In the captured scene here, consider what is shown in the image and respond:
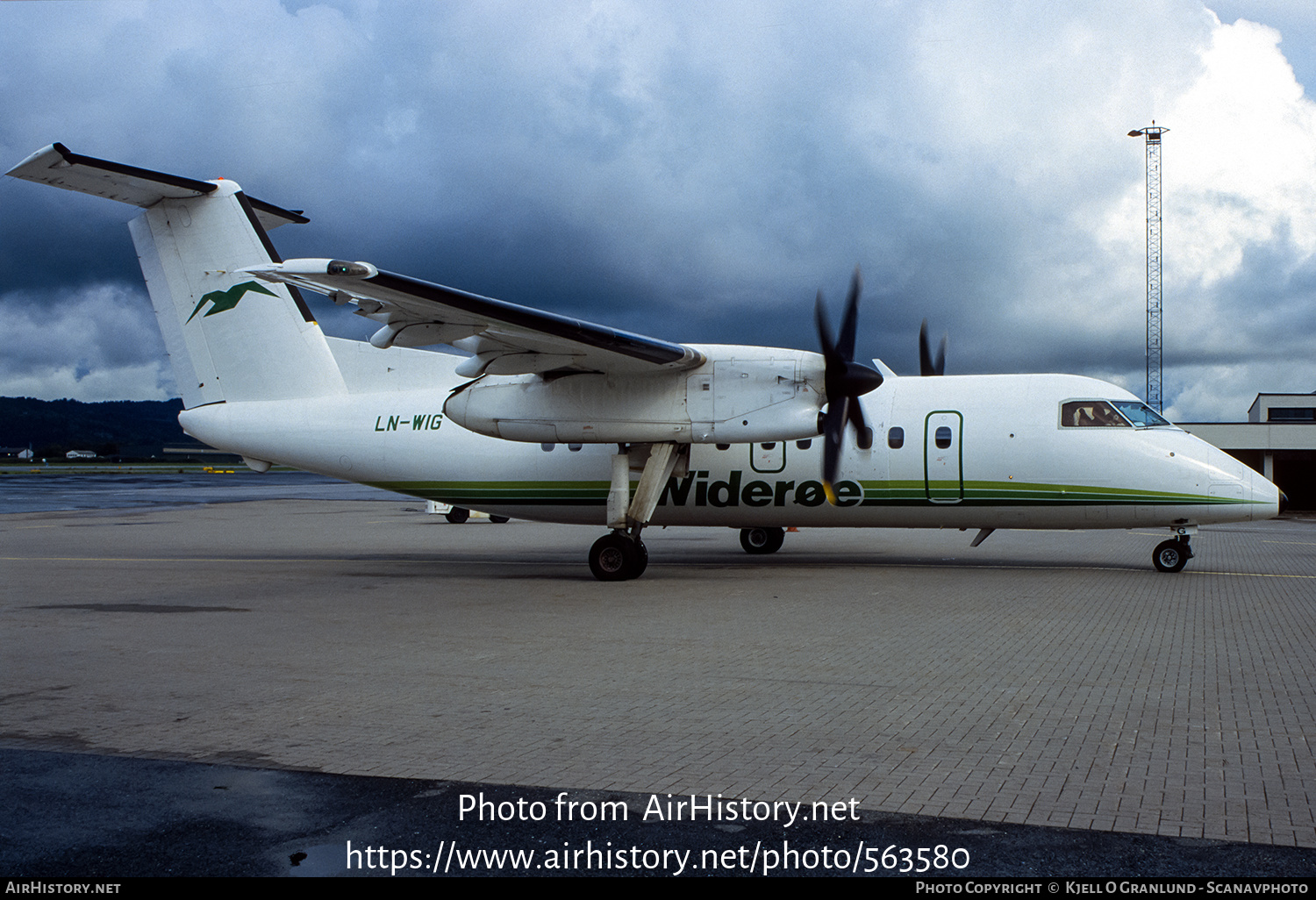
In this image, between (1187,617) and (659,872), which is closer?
(659,872)

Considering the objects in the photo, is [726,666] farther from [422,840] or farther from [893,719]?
[422,840]

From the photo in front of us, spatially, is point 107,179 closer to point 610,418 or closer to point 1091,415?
point 610,418

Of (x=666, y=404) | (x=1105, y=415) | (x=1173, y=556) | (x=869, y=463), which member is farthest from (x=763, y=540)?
(x=1173, y=556)

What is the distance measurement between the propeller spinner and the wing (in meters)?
1.92

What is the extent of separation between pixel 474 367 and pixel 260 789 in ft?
33.3

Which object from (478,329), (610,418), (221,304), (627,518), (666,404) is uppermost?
(221,304)

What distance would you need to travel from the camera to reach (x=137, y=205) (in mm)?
16859

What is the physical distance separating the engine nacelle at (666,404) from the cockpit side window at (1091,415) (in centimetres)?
448

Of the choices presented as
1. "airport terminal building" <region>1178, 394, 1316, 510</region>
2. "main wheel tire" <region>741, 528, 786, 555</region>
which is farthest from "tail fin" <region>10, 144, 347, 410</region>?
"airport terminal building" <region>1178, 394, 1316, 510</region>

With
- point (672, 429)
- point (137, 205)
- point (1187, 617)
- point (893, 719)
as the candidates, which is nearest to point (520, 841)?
point (893, 719)

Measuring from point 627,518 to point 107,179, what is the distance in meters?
9.90

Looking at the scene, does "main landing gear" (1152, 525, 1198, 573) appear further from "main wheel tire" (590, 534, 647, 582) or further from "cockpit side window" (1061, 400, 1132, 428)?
"main wheel tire" (590, 534, 647, 582)

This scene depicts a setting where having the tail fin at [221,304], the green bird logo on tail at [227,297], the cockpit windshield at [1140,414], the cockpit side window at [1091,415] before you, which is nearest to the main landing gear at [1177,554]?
the cockpit windshield at [1140,414]

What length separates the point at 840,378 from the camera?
14.2 metres
